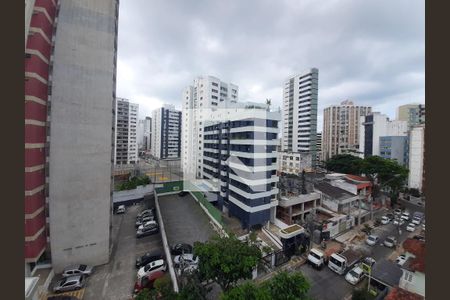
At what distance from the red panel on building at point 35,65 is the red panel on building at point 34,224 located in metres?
8.92

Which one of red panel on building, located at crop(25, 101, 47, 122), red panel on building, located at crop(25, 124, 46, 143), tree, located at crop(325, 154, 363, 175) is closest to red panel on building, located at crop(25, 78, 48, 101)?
red panel on building, located at crop(25, 101, 47, 122)

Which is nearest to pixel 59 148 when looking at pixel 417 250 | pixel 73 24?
pixel 73 24

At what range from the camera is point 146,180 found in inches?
1171

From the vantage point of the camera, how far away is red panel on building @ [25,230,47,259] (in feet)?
36.5

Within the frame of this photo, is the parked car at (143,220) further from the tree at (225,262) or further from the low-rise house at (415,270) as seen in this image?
the low-rise house at (415,270)

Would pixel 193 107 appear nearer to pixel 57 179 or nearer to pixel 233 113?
pixel 233 113

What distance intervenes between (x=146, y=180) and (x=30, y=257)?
61.2 feet

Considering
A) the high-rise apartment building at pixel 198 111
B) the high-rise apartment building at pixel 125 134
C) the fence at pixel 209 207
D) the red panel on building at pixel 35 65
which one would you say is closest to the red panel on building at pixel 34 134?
the red panel on building at pixel 35 65

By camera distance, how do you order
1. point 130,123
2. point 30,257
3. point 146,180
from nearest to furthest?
1. point 30,257
2. point 146,180
3. point 130,123

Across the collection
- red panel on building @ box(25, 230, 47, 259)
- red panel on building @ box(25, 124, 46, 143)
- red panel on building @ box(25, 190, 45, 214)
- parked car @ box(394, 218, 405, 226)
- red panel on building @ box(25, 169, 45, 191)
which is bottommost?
parked car @ box(394, 218, 405, 226)

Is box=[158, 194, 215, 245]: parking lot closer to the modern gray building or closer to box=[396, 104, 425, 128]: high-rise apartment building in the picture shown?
the modern gray building

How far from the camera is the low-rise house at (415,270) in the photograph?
1008 cm

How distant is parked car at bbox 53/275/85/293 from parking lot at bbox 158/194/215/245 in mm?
6568

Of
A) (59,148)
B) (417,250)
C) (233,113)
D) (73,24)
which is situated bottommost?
(417,250)
